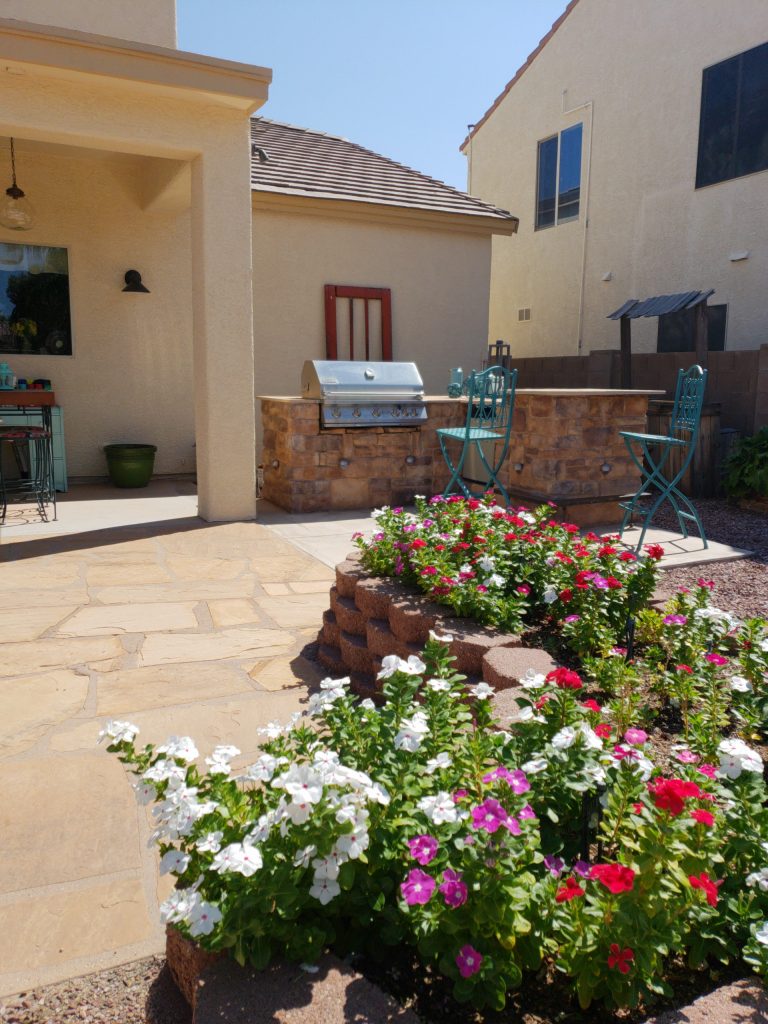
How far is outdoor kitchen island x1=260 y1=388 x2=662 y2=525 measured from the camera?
6.06m

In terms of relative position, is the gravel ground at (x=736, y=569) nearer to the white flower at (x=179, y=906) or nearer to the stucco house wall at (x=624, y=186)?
the white flower at (x=179, y=906)

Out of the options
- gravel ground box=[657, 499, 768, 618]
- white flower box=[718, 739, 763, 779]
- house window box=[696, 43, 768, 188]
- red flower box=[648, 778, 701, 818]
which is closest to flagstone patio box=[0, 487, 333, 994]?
red flower box=[648, 778, 701, 818]

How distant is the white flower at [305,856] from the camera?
134 centimetres

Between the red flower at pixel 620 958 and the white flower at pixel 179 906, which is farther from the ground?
the white flower at pixel 179 906

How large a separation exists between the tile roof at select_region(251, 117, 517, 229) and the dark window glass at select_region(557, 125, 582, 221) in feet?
11.0

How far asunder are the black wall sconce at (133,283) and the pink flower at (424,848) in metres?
8.24

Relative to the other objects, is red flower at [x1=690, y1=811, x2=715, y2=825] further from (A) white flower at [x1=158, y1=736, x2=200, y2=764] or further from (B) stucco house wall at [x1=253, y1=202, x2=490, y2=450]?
(B) stucco house wall at [x1=253, y1=202, x2=490, y2=450]

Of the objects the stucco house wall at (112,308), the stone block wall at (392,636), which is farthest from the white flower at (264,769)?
the stucco house wall at (112,308)

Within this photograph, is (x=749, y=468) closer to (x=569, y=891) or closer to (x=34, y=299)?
(x=569, y=891)

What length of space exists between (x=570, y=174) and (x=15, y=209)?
9.21m

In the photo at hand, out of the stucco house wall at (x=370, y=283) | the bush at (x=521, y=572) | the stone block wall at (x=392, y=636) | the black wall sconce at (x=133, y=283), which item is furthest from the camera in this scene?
the stucco house wall at (x=370, y=283)

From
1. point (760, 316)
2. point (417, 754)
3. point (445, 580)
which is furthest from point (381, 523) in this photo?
point (760, 316)

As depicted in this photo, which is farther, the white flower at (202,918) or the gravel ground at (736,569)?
the gravel ground at (736,569)

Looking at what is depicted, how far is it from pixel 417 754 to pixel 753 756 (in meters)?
0.71
